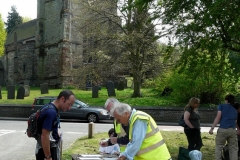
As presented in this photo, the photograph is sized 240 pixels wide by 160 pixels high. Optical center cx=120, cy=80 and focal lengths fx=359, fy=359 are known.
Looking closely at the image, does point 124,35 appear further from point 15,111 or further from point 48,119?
point 48,119

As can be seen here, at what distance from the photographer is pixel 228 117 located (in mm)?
8109

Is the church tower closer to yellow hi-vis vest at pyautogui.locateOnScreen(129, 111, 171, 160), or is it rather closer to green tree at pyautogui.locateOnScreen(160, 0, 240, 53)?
green tree at pyautogui.locateOnScreen(160, 0, 240, 53)

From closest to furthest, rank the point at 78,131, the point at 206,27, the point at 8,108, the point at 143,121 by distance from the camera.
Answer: the point at 143,121 → the point at 206,27 → the point at 78,131 → the point at 8,108

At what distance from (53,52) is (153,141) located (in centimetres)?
4169

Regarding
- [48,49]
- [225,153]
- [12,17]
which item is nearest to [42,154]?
[225,153]

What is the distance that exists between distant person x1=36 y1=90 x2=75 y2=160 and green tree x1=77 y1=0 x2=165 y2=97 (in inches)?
798

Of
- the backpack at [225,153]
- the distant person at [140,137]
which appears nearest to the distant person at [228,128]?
the backpack at [225,153]

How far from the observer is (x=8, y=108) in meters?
24.7

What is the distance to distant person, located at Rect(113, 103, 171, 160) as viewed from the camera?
427 centimetres

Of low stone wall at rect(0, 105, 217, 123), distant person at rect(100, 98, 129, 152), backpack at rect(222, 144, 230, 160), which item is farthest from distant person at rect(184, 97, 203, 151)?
low stone wall at rect(0, 105, 217, 123)

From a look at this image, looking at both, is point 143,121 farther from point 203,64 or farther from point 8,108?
point 8,108

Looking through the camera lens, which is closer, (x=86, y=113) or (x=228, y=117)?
(x=228, y=117)

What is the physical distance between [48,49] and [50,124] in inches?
1655

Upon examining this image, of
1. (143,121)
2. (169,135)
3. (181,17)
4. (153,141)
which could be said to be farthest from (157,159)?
(169,135)
